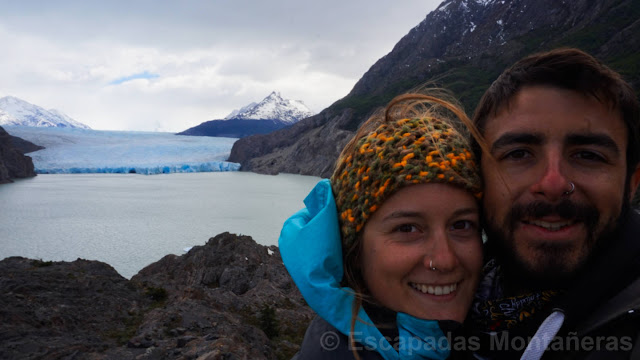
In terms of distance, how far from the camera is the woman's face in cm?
123

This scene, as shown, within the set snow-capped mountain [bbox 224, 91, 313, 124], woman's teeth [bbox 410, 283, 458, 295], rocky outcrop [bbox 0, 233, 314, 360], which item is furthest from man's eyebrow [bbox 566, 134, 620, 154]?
snow-capped mountain [bbox 224, 91, 313, 124]

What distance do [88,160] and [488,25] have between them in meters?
68.1

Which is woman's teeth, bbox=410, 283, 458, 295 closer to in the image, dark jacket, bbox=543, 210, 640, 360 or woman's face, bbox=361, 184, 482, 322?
Result: woman's face, bbox=361, 184, 482, 322

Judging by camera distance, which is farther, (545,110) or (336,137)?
(336,137)

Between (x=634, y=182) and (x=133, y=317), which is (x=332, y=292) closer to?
(x=634, y=182)

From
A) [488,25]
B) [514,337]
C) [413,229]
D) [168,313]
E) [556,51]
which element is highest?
[488,25]

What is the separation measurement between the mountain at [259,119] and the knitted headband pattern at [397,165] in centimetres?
10561

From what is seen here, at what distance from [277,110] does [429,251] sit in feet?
526

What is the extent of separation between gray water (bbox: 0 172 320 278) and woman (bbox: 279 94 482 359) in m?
11.3

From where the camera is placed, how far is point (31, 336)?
381 centimetres

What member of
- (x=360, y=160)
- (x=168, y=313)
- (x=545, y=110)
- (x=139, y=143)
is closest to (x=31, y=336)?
(x=168, y=313)

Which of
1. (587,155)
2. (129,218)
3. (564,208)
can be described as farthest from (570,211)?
(129,218)

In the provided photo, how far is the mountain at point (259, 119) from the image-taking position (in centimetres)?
10650

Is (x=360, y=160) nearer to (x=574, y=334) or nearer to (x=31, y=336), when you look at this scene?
(x=574, y=334)
